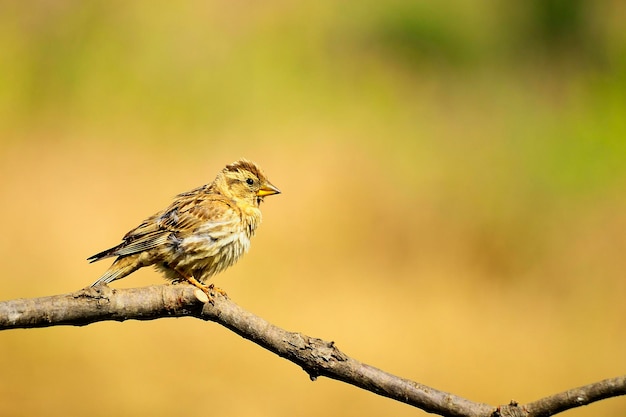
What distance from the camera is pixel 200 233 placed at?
312 centimetres

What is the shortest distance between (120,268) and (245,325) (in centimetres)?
92

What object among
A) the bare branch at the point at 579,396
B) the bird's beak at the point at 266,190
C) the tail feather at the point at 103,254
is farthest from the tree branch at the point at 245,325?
the bird's beak at the point at 266,190

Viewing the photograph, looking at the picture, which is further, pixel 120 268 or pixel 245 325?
pixel 120 268

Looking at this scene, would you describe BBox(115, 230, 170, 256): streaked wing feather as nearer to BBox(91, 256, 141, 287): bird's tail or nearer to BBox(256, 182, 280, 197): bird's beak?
BBox(91, 256, 141, 287): bird's tail

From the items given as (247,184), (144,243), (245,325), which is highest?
(247,184)

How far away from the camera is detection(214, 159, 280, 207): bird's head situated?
3.40 m

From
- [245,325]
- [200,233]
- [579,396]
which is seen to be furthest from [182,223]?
[579,396]

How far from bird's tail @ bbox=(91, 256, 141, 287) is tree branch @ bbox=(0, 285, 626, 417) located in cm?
73

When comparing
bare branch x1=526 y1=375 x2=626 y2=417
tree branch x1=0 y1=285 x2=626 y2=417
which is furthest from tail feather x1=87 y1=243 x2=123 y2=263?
bare branch x1=526 y1=375 x2=626 y2=417

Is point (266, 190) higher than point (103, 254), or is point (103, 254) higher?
point (266, 190)

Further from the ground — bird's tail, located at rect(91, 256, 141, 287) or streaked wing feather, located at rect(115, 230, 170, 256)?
streaked wing feather, located at rect(115, 230, 170, 256)

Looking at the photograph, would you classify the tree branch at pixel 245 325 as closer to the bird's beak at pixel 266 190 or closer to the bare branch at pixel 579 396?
the bare branch at pixel 579 396

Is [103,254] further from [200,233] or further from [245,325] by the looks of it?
[245,325]

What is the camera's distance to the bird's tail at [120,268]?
301cm
